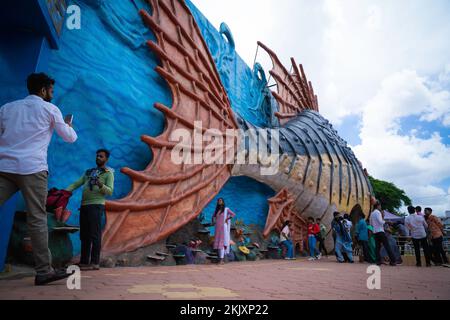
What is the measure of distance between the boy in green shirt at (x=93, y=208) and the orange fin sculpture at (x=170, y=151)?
2.82ft

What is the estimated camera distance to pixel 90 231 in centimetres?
366

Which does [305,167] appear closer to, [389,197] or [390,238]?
[390,238]

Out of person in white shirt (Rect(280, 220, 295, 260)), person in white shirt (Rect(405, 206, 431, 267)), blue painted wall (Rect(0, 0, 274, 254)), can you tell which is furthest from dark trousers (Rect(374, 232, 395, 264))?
blue painted wall (Rect(0, 0, 274, 254))

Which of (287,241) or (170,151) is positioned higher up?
(170,151)

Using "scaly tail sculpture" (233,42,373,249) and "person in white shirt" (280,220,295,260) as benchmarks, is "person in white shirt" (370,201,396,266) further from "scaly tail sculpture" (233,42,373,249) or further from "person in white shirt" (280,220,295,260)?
"scaly tail sculpture" (233,42,373,249)

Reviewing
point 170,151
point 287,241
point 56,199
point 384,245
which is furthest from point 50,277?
point 287,241

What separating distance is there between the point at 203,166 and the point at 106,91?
2384 mm

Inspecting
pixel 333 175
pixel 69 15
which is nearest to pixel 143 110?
pixel 69 15

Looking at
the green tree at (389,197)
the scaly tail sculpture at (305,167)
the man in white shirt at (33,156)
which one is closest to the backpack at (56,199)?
the man in white shirt at (33,156)

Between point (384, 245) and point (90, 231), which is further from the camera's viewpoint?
point (384, 245)

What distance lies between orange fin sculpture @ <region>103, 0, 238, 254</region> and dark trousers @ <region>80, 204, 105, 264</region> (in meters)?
0.87

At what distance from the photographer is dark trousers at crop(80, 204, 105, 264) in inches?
144
